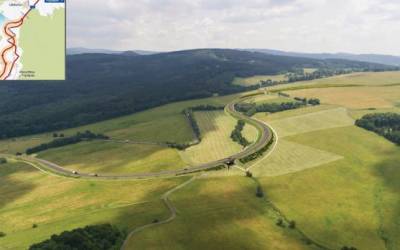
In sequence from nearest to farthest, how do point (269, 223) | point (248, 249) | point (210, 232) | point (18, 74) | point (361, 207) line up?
point (18, 74) < point (248, 249) < point (210, 232) < point (269, 223) < point (361, 207)

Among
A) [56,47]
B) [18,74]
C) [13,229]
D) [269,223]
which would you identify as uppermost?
[56,47]

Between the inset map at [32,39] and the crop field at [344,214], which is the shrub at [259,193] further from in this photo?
the inset map at [32,39]

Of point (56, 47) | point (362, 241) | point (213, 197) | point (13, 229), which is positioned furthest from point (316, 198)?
point (56, 47)

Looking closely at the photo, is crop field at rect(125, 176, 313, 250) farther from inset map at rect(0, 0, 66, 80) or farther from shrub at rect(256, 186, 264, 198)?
inset map at rect(0, 0, 66, 80)

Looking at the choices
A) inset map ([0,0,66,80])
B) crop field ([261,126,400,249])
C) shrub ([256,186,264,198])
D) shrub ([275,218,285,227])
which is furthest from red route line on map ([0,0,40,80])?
shrub ([256,186,264,198])

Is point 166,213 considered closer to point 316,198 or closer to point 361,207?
point 316,198
